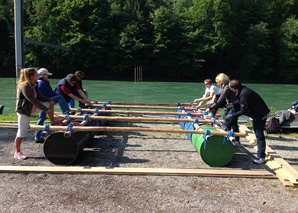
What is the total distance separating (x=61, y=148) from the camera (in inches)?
194

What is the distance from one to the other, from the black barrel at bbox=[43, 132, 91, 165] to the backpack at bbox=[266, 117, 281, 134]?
Result: 589cm

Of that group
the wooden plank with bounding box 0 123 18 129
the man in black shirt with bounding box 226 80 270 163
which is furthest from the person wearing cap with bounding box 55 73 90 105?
the man in black shirt with bounding box 226 80 270 163

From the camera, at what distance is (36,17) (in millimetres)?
46125

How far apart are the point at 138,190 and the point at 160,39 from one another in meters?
42.3

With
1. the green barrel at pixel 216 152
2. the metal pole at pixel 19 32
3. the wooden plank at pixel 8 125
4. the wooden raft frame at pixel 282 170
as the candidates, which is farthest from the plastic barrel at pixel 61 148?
the metal pole at pixel 19 32

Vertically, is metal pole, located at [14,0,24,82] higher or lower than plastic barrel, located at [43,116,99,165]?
higher

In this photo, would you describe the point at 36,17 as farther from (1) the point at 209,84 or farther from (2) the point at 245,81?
(1) the point at 209,84

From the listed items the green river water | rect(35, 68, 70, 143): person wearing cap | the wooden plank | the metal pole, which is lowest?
the green river water

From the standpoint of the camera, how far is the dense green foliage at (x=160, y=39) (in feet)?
143

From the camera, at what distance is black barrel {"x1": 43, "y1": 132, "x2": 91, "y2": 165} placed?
489cm

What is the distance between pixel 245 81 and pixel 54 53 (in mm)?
31982

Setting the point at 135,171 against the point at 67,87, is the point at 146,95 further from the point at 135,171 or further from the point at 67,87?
the point at 135,171

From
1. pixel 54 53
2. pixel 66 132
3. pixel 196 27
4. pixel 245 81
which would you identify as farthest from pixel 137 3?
pixel 66 132

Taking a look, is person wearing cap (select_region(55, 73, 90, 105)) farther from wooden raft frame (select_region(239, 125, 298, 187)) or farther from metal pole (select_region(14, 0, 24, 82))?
wooden raft frame (select_region(239, 125, 298, 187))
